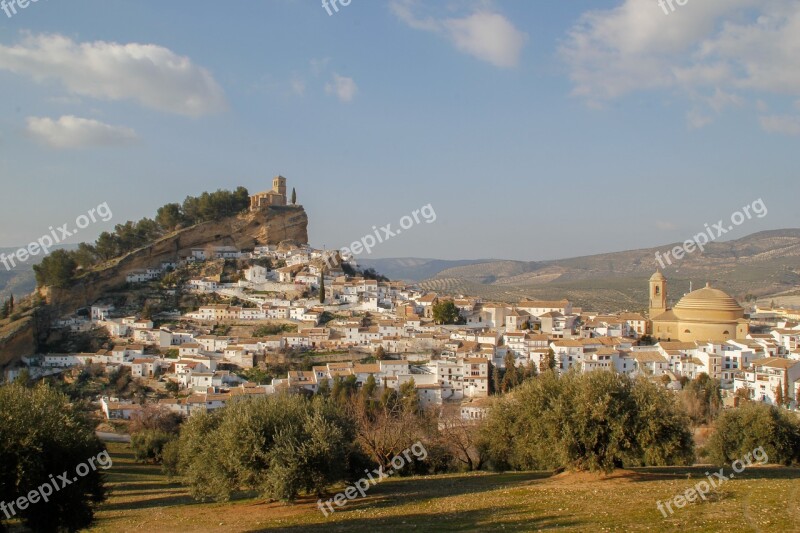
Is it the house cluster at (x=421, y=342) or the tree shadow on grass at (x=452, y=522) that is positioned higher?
the house cluster at (x=421, y=342)

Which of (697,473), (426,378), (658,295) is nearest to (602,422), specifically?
→ (697,473)

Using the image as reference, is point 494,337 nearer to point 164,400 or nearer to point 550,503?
point 164,400

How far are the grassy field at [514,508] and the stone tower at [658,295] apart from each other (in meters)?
38.3

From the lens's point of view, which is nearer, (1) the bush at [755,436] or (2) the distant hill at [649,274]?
(1) the bush at [755,436]

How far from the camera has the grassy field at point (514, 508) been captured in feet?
40.5

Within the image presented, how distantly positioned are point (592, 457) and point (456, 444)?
339 inches

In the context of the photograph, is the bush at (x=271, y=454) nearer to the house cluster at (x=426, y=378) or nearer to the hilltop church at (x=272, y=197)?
the house cluster at (x=426, y=378)

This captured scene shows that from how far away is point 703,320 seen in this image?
51.0 m

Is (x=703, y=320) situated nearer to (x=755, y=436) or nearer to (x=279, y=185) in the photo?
(x=755, y=436)

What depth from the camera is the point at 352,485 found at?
18.8 metres

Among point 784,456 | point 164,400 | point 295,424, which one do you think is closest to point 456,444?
point 295,424

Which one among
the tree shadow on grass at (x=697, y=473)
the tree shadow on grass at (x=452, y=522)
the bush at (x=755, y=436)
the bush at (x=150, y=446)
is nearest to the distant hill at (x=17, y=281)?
the bush at (x=150, y=446)

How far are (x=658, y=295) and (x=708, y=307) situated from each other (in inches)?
219

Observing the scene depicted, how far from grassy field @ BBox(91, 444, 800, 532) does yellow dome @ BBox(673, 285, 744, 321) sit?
Result: 110ft
